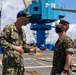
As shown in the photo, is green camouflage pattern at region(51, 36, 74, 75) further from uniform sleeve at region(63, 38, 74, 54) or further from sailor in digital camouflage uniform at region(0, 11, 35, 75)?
sailor in digital camouflage uniform at region(0, 11, 35, 75)

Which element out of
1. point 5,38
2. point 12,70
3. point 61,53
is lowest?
point 12,70

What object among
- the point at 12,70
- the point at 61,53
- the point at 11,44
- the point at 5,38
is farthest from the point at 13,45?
the point at 61,53

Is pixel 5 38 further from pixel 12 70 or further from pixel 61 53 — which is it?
pixel 61 53

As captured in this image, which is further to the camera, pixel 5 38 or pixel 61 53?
pixel 61 53

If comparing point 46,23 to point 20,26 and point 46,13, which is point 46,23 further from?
point 20,26

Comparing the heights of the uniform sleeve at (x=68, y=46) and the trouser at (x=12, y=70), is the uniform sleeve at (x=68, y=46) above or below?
above

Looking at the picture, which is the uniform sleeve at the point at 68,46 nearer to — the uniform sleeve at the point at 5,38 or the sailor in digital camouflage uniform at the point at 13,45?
the sailor in digital camouflage uniform at the point at 13,45

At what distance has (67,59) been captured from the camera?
5828 millimetres

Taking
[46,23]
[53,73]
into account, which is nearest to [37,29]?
[46,23]

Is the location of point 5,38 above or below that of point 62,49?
above

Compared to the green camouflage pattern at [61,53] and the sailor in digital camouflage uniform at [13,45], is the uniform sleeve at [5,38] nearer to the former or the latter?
the sailor in digital camouflage uniform at [13,45]

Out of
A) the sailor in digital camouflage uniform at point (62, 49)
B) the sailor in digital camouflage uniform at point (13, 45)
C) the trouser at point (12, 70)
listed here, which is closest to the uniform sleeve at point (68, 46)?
the sailor in digital camouflage uniform at point (62, 49)

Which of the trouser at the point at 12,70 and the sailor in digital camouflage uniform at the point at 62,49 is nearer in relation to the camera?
the trouser at the point at 12,70

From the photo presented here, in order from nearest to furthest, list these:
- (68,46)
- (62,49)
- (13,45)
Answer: (13,45) < (68,46) < (62,49)
